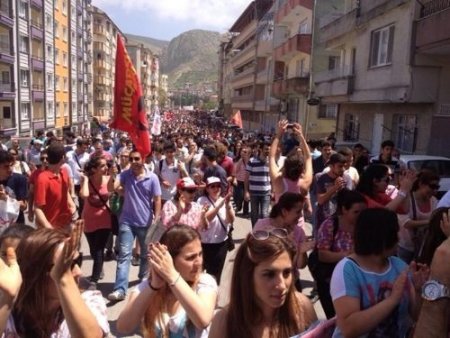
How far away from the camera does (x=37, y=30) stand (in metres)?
37.5

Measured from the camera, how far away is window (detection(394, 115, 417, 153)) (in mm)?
15859

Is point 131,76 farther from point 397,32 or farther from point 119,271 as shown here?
point 397,32

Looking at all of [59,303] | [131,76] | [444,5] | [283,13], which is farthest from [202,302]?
[283,13]

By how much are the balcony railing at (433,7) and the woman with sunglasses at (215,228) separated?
10602mm

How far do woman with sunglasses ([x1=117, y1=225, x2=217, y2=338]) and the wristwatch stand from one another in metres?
1.11

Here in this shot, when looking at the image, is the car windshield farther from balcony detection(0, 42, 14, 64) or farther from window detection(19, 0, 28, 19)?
window detection(19, 0, 28, 19)

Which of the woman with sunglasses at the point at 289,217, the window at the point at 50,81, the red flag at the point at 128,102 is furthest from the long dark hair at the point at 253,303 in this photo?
the window at the point at 50,81

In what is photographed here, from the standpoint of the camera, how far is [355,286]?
2.41m

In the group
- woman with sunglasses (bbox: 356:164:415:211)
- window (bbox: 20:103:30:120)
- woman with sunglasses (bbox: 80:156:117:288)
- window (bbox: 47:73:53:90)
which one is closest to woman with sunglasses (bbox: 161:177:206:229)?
woman with sunglasses (bbox: 80:156:117:288)

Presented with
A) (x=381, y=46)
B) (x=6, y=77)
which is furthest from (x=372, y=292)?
(x=6, y=77)

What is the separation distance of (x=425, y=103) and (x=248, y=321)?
14477mm

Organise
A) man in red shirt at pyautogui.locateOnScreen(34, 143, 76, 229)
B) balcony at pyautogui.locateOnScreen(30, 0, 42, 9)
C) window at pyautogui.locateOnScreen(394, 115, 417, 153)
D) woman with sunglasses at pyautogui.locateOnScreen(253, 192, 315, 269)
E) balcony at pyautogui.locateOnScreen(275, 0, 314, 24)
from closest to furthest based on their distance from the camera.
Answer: woman with sunglasses at pyautogui.locateOnScreen(253, 192, 315, 269) → man in red shirt at pyautogui.locateOnScreen(34, 143, 76, 229) → window at pyautogui.locateOnScreen(394, 115, 417, 153) → balcony at pyautogui.locateOnScreen(275, 0, 314, 24) → balcony at pyautogui.locateOnScreen(30, 0, 42, 9)

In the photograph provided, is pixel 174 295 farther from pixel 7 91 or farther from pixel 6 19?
pixel 7 91

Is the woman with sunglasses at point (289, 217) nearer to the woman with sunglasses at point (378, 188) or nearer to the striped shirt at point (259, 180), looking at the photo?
the woman with sunglasses at point (378, 188)
